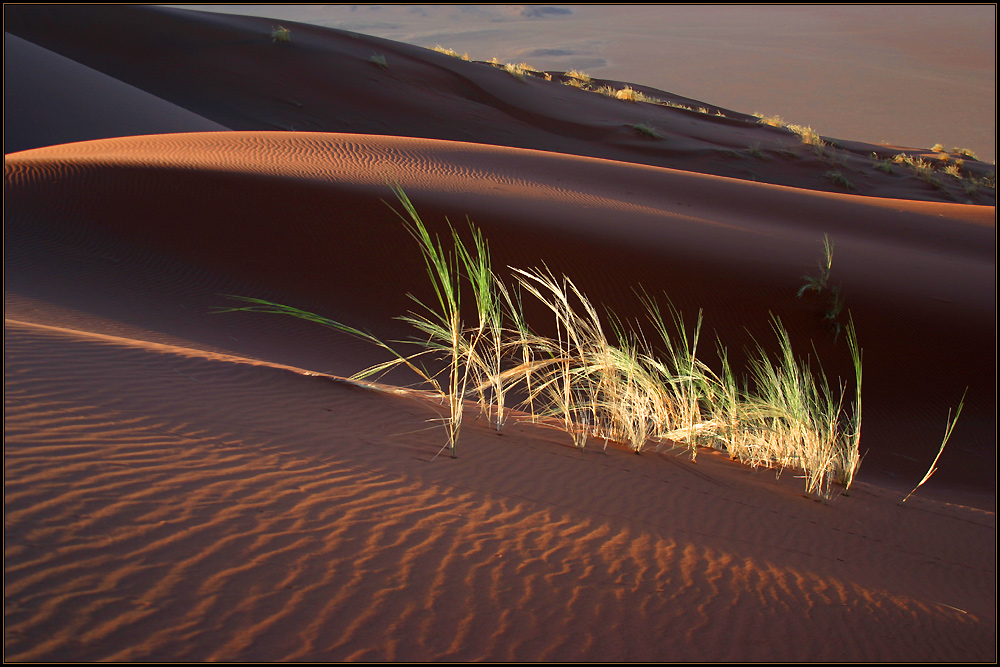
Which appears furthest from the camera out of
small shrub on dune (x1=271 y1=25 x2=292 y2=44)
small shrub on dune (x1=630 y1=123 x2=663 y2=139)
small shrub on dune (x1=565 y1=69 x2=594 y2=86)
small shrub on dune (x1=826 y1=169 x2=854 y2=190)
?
small shrub on dune (x1=565 y1=69 x2=594 y2=86)

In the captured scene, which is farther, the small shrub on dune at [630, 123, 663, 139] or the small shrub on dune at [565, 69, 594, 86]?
the small shrub on dune at [565, 69, 594, 86]

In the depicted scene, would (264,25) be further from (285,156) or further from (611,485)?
(611,485)

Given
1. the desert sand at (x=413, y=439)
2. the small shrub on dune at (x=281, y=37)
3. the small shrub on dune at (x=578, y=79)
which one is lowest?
the desert sand at (x=413, y=439)

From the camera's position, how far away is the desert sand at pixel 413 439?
8.79 ft

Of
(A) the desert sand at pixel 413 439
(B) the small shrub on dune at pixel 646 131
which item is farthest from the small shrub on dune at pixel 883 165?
(A) the desert sand at pixel 413 439

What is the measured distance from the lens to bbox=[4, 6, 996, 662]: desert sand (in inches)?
105

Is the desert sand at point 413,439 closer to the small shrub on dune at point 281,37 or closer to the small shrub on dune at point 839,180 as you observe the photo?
the small shrub on dune at point 839,180

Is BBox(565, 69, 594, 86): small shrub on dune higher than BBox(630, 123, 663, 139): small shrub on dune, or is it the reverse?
BBox(565, 69, 594, 86): small shrub on dune

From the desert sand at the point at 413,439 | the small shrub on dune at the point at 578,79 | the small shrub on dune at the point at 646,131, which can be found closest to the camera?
the desert sand at the point at 413,439

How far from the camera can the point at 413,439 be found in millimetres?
4543

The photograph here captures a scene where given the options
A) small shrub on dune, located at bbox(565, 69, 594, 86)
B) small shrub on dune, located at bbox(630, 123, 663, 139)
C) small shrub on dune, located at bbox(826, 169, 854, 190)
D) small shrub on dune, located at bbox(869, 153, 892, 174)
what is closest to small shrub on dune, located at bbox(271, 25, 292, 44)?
small shrub on dune, located at bbox(630, 123, 663, 139)

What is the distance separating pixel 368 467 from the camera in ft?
12.8

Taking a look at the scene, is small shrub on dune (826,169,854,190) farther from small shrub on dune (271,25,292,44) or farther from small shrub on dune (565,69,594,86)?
small shrub on dune (271,25,292,44)

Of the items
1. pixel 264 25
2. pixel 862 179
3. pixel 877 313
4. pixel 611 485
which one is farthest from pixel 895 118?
pixel 611 485
